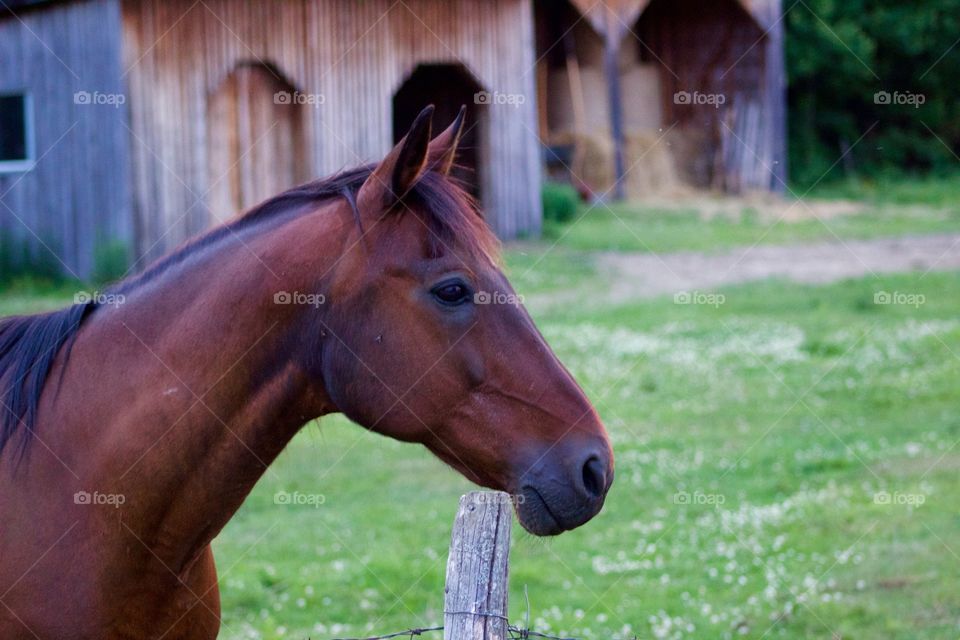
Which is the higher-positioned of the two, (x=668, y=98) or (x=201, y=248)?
(x=201, y=248)

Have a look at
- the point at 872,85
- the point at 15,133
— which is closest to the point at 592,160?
the point at 872,85

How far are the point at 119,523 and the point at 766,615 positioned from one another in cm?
389

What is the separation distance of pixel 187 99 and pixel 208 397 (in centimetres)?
1260

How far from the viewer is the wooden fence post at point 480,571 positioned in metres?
2.97

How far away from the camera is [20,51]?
50.8ft

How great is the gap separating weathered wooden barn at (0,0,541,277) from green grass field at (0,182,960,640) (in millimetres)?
5148

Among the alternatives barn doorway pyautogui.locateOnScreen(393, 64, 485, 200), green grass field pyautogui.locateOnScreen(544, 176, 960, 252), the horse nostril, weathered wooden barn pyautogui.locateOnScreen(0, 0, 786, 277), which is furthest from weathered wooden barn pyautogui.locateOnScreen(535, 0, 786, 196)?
the horse nostril

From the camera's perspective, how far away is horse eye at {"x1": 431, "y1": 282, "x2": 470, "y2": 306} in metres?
2.78

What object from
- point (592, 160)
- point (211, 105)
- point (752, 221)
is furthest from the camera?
point (592, 160)

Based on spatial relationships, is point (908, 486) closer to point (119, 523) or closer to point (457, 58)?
point (119, 523)

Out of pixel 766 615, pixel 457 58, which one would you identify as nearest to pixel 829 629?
pixel 766 615

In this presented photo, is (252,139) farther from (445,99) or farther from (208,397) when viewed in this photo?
(208,397)

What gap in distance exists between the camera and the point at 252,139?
A: 15914 millimetres

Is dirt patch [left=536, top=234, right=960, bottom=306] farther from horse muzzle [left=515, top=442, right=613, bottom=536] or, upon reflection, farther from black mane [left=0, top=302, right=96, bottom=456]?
horse muzzle [left=515, top=442, right=613, bottom=536]
